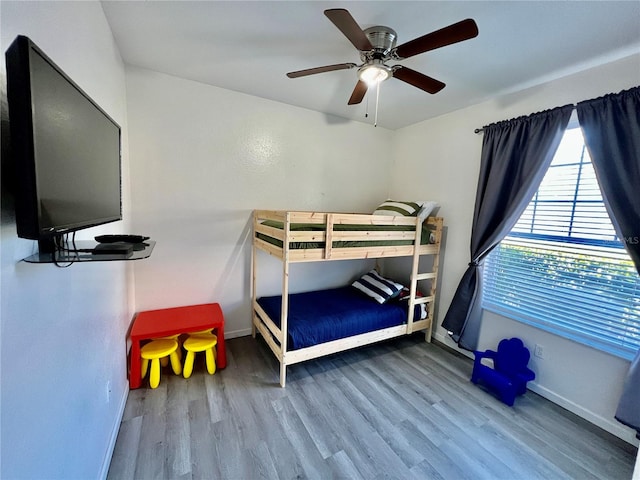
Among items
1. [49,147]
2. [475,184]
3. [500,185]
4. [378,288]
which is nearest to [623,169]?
[500,185]

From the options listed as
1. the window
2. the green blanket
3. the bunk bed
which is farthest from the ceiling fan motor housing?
the window

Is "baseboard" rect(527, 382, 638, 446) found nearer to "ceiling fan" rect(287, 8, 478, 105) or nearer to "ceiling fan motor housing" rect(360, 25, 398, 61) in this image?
"ceiling fan" rect(287, 8, 478, 105)

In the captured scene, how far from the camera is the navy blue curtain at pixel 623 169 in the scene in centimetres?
162

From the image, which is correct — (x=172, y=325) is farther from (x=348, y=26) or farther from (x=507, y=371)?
Answer: (x=507, y=371)

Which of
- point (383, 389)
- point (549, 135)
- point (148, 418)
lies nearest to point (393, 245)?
point (383, 389)

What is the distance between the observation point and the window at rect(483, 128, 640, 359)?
176 cm

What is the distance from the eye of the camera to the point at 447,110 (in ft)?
9.00

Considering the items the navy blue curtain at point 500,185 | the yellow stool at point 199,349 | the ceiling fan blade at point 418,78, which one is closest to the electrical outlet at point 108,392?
the yellow stool at point 199,349

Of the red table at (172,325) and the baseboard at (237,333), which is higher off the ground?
the red table at (172,325)

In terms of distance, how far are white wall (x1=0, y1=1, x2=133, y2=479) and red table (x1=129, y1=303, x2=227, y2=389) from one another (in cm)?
→ 30

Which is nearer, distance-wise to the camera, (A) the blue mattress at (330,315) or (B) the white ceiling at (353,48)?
(B) the white ceiling at (353,48)

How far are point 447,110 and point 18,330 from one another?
341cm

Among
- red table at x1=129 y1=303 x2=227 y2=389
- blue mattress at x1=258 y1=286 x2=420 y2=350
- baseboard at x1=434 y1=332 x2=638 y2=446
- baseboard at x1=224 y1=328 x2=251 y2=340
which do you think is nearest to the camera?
baseboard at x1=434 y1=332 x2=638 y2=446

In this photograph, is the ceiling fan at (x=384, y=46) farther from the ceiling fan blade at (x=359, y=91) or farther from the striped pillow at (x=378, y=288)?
the striped pillow at (x=378, y=288)
